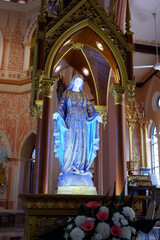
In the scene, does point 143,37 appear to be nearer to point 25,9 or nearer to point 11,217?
point 25,9

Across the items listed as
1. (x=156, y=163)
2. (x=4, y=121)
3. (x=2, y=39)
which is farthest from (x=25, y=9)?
(x=156, y=163)

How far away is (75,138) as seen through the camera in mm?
4523

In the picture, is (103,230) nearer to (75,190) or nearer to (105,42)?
(75,190)

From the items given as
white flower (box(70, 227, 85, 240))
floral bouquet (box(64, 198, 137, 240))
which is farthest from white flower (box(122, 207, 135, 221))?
white flower (box(70, 227, 85, 240))

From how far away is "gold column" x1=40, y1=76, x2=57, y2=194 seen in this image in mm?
4238

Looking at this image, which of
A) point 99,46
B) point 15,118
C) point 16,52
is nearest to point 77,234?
point 99,46

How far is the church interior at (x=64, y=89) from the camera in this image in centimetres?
456

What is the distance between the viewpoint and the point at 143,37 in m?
13.1

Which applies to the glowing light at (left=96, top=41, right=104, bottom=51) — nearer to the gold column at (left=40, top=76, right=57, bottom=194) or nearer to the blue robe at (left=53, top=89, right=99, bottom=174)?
the blue robe at (left=53, top=89, right=99, bottom=174)

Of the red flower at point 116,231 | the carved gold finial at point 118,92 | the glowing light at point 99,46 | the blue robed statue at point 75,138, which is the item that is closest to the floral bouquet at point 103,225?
the red flower at point 116,231

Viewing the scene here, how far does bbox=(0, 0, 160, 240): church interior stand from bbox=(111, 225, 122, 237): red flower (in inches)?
45.6

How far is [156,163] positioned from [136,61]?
571cm

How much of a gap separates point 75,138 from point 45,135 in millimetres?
486

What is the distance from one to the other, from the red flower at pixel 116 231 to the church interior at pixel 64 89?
1159mm
